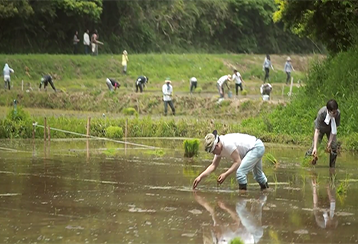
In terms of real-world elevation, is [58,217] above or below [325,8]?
below

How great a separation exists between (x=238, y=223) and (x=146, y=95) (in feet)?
85.5

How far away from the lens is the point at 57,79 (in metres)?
45.9

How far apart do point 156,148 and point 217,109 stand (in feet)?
41.9

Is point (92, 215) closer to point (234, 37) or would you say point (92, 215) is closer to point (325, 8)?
point (325, 8)

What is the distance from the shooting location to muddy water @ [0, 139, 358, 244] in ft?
34.5

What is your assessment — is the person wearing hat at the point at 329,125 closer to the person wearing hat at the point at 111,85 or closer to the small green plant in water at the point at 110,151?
the small green plant in water at the point at 110,151

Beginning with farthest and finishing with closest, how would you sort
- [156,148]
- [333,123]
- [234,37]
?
[234,37] < [156,148] < [333,123]

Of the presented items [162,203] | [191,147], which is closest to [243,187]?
[162,203]

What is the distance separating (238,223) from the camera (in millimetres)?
11297

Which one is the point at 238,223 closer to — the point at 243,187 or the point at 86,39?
the point at 243,187

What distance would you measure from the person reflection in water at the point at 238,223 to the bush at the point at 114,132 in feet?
38.9

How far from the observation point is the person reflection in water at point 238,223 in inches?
406

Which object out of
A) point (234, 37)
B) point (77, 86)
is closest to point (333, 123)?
point (77, 86)

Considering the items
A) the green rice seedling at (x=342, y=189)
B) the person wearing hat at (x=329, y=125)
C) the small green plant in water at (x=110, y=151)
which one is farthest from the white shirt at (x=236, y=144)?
the small green plant in water at (x=110, y=151)
